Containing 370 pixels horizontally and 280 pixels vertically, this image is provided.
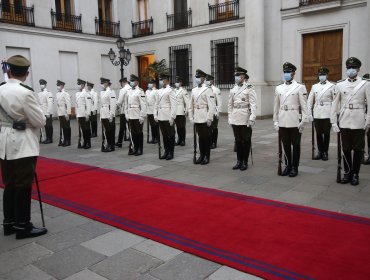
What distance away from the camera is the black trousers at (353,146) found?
5582mm

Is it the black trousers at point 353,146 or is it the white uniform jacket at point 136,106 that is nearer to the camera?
the black trousers at point 353,146

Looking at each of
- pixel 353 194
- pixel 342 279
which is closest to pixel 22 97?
pixel 342 279

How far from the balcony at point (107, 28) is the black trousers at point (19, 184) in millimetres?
18813

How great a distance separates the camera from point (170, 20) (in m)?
20.5

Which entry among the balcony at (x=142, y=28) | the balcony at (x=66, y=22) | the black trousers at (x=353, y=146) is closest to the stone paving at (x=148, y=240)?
the black trousers at (x=353, y=146)

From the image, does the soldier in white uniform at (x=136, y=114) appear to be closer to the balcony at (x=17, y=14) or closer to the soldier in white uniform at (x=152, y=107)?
the soldier in white uniform at (x=152, y=107)

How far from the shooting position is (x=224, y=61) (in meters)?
18.5

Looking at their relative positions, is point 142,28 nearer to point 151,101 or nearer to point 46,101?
point 46,101

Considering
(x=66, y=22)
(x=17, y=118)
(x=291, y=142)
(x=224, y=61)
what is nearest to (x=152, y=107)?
(x=291, y=142)

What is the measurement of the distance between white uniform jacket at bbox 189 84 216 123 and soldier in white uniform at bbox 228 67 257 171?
0.54 m

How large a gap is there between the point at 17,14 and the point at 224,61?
33.9ft

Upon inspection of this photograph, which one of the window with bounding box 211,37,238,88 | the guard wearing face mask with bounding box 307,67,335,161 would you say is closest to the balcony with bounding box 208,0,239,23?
the window with bounding box 211,37,238,88

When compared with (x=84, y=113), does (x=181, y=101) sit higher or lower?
higher

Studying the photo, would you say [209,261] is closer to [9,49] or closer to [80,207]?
[80,207]
